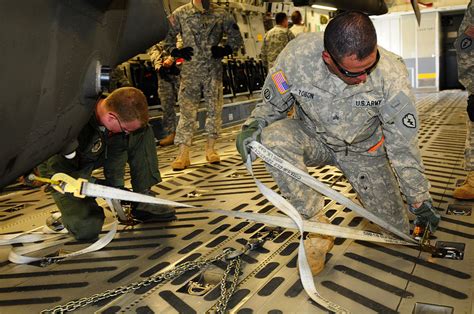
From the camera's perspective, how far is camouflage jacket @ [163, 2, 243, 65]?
4.32 metres

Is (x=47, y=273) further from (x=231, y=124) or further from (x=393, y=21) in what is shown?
(x=393, y=21)

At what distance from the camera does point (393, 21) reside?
1297 cm

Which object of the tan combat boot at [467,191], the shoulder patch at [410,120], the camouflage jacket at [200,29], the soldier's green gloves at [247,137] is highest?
the camouflage jacket at [200,29]

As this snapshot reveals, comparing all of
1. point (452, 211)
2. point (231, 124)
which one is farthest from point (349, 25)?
point (231, 124)

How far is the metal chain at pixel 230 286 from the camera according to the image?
165 centimetres

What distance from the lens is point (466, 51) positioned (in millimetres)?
2814

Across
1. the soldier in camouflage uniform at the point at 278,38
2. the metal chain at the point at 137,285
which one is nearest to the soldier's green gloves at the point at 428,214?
the metal chain at the point at 137,285

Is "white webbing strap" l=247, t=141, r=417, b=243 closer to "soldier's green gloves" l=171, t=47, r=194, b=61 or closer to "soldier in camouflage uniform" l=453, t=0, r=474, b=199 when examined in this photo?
"soldier in camouflage uniform" l=453, t=0, r=474, b=199

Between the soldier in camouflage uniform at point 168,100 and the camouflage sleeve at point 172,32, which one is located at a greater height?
the camouflage sleeve at point 172,32

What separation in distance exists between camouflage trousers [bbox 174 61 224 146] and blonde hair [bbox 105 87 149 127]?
1895 mm

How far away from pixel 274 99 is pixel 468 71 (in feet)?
4.64

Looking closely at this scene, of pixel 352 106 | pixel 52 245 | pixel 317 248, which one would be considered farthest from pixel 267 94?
pixel 52 245

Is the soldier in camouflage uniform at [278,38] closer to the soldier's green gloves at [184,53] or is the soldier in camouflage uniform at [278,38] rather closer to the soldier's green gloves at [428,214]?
the soldier's green gloves at [184,53]

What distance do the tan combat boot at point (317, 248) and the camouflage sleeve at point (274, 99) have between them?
0.48 metres
